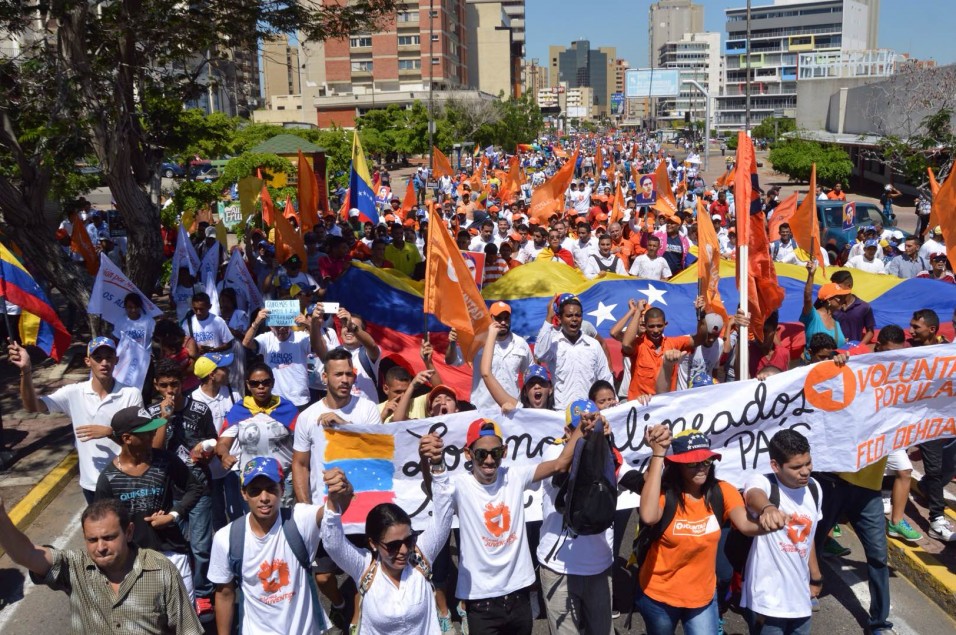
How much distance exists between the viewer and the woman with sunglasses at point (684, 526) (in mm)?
4047

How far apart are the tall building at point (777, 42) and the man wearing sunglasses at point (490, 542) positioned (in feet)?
437

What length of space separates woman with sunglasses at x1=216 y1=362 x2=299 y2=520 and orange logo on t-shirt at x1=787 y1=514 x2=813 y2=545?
292 centimetres

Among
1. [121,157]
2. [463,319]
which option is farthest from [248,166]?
[463,319]

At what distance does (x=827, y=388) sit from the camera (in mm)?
5449

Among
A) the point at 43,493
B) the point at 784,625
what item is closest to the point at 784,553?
the point at 784,625

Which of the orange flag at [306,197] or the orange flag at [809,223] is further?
the orange flag at [306,197]

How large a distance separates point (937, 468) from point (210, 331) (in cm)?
591

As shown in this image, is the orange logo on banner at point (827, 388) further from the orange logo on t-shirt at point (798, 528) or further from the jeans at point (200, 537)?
the jeans at point (200, 537)

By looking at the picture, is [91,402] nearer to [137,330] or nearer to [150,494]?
[150,494]

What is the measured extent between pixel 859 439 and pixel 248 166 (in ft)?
65.9

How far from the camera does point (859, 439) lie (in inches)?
211

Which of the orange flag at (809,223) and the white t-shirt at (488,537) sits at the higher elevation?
the orange flag at (809,223)

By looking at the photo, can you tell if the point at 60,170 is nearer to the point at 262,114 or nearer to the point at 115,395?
the point at 115,395

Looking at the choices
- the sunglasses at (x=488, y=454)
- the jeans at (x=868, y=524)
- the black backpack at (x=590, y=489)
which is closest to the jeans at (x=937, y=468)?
the jeans at (x=868, y=524)
